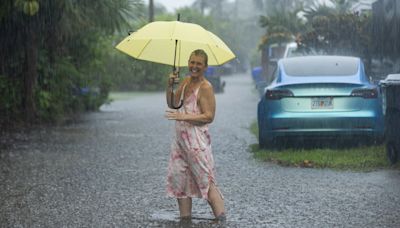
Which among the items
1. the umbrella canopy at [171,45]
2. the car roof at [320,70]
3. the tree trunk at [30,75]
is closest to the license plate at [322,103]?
the car roof at [320,70]

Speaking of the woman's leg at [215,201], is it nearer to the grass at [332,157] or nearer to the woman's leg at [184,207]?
the woman's leg at [184,207]

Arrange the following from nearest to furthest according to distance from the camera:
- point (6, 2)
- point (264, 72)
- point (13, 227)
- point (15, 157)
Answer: point (13, 227) → point (15, 157) → point (6, 2) → point (264, 72)

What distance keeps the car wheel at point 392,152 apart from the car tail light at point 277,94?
1688mm

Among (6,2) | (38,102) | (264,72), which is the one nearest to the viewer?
(6,2)

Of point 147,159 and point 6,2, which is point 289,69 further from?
point 6,2

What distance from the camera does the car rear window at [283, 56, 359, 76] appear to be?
11.8 metres

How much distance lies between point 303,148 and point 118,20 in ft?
16.5

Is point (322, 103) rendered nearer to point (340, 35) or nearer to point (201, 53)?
Answer: point (201, 53)

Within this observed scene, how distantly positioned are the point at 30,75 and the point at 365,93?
7143 millimetres

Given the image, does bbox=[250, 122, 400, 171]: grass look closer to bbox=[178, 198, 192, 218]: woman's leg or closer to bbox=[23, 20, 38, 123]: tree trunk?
bbox=[178, 198, 192, 218]: woman's leg

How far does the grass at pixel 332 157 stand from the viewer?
10.3 m

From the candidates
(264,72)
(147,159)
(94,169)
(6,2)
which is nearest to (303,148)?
(147,159)

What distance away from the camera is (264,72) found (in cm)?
2889

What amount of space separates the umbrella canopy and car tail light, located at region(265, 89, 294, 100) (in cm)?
391
